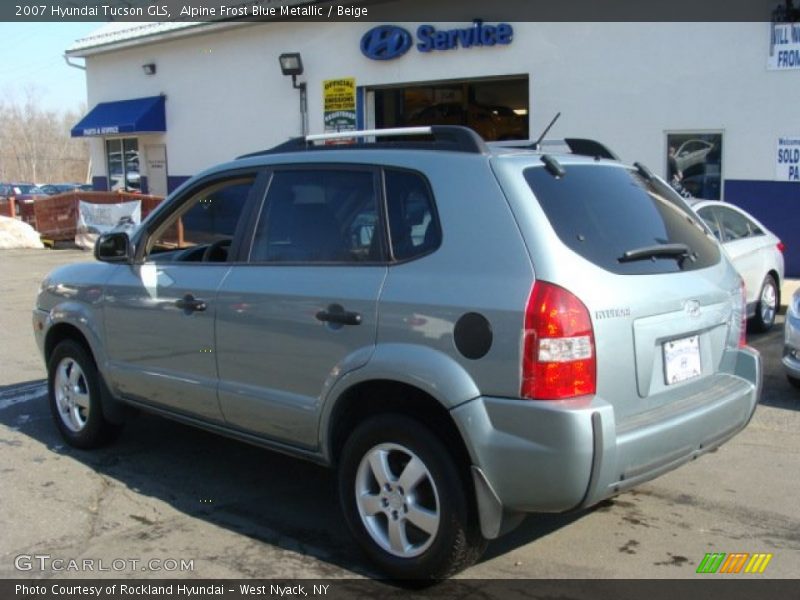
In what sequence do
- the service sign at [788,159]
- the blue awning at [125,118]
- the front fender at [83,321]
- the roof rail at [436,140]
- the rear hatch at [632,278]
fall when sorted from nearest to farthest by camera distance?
the rear hatch at [632,278] < the roof rail at [436,140] < the front fender at [83,321] < the service sign at [788,159] < the blue awning at [125,118]

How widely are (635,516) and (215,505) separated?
2.31 m

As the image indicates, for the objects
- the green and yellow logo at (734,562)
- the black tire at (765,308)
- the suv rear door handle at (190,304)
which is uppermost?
the suv rear door handle at (190,304)

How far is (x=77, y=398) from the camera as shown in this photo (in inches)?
223

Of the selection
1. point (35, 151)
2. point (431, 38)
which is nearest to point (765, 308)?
point (431, 38)

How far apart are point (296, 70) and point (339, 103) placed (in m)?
1.30

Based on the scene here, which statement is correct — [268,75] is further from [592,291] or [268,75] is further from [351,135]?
[592,291]

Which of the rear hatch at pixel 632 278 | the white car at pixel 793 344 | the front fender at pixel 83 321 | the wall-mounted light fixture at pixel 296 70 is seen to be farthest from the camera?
the wall-mounted light fixture at pixel 296 70

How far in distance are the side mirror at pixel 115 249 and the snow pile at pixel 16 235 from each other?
17.8 metres

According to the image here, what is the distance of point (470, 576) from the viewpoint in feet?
12.6

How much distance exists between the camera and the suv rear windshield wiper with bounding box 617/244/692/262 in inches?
143

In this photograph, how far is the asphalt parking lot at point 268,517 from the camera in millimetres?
3971

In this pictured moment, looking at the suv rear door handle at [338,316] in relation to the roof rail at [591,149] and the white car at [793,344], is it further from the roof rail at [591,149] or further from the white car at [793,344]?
the white car at [793,344]

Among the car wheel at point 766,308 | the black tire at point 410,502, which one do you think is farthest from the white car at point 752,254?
the black tire at point 410,502

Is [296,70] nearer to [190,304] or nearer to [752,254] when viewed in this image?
[752,254]
